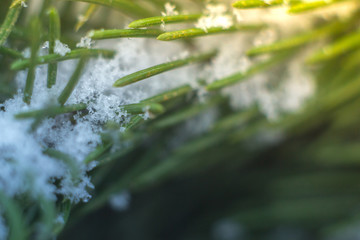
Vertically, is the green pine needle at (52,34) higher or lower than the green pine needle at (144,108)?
higher

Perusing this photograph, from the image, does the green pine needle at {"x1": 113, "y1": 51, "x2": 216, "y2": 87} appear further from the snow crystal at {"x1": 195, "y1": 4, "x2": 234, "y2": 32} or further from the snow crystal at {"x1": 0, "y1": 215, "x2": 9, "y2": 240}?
the snow crystal at {"x1": 0, "y1": 215, "x2": 9, "y2": 240}

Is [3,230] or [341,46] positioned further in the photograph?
[341,46]

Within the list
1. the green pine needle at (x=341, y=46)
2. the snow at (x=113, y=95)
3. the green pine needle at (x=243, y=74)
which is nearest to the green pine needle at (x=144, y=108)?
the snow at (x=113, y=95)

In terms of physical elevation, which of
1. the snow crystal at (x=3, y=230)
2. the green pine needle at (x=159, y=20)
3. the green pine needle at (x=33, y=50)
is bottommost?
the snow crystal at (x=3, y=230)

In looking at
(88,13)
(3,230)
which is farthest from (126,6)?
(3,230)

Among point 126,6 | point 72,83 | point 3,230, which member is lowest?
point 3,230

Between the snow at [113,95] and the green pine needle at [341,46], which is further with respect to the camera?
the green pine needle at [341,46]

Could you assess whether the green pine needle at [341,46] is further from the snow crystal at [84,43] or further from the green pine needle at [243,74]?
the snow crystal at [84,43]

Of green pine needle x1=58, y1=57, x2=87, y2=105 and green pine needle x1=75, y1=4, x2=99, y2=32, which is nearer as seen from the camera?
green pine needle x1=58, y1=57, x2=87, y2=105

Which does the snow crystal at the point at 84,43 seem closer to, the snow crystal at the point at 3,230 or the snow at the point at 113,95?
the snow at the point at 113,95

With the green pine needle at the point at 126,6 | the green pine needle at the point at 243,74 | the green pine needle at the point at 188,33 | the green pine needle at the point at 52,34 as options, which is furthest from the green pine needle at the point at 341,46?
the green pine needle at the point at 52,34

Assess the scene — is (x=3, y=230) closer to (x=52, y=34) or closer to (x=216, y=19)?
(x=52, y=34)

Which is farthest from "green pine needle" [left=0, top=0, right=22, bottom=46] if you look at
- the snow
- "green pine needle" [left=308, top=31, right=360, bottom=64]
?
"green pine needle" [left=308, top=31, right=360, bottom=64]

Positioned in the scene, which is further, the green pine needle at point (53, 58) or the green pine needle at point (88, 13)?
the green pine needle at point (88, 13)
